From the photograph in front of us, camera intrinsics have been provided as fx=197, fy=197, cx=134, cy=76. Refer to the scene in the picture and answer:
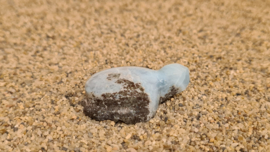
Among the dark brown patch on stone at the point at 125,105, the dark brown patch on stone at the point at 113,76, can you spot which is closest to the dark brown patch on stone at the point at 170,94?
the dark brown patch on stone at the point at 125,105

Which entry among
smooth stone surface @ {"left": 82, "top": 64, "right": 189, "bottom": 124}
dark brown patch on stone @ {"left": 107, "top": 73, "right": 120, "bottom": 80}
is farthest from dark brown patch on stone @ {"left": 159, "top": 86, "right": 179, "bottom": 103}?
dark brown patch on stone @ {"left": 107, "top": 73, "right": 120, "bottom": 80}

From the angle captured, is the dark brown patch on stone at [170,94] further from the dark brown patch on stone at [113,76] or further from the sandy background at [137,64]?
the dark brown patch on stone at [113,76]

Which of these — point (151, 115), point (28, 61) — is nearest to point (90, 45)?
point (28, 61)

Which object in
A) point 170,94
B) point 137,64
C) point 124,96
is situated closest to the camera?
point 124,96

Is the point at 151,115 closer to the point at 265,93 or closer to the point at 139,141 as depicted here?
the point at 139,141

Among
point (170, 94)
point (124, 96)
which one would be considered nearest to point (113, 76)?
point (124, 96)

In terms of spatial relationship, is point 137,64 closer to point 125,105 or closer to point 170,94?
point 170,94
